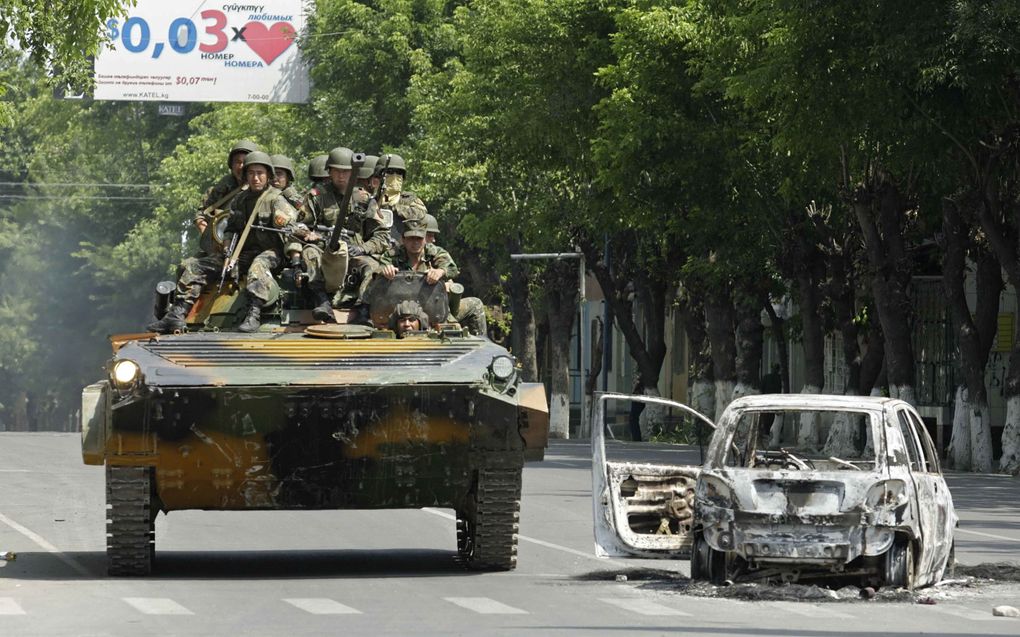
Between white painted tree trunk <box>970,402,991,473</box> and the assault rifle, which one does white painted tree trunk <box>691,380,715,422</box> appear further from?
the assault rifle

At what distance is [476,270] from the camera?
56562 mm

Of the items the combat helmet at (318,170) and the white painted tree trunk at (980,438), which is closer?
the combat helmet at (318,170)

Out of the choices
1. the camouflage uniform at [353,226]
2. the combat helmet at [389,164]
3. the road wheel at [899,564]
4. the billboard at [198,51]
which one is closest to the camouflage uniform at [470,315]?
the camouflage uniform at [353,226]

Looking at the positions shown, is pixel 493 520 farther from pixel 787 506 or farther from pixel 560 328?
pixel 560 328

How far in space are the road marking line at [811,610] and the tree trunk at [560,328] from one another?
4122 cm

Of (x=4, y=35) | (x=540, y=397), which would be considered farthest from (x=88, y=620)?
(x=4, y=35)

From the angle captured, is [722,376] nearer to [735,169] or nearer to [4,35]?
[735,169]

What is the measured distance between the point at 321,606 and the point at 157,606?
90cm

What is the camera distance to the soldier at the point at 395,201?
1730cm

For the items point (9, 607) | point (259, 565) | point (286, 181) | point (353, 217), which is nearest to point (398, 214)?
point (353, 217)

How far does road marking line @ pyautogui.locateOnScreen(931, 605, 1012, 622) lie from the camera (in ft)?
41.6

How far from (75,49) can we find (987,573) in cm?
1401

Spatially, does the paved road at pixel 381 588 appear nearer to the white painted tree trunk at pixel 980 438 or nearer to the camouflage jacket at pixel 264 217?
the camouflage jacket at pixel 264 217

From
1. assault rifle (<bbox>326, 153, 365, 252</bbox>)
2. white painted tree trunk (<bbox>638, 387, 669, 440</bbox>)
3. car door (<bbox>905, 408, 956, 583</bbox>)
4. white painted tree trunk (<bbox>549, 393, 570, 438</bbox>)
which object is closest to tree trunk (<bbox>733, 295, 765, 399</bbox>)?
white painted tree trunk (<bbox>638, 387, 669, 440</bbox>)
